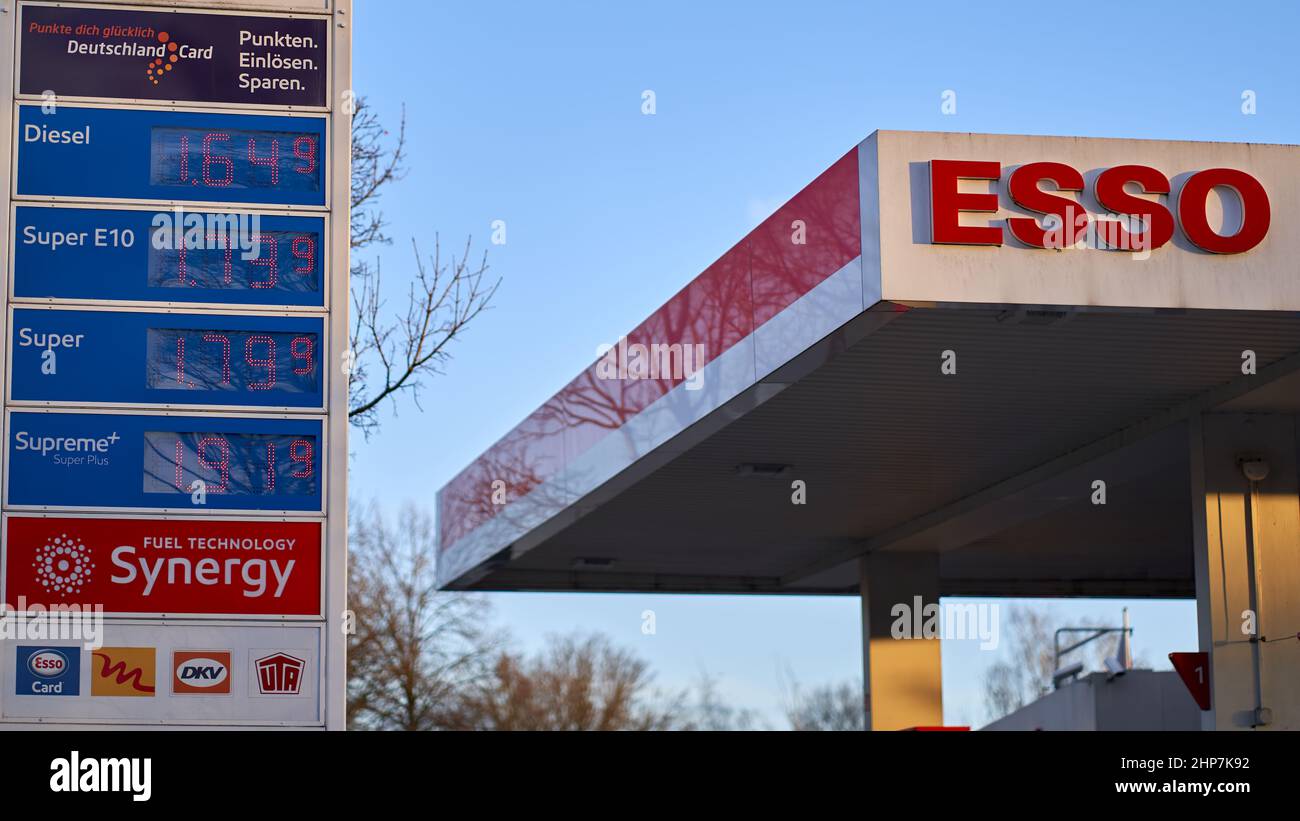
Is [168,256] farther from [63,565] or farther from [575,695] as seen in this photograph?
[575,695]

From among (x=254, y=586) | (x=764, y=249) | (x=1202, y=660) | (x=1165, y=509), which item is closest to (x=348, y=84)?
(x=254, y=586)

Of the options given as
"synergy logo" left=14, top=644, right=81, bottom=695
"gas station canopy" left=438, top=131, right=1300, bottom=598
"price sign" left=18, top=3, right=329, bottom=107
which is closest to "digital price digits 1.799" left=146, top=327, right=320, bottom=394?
"price sign" left=18, top=3, right=329, bottom=107

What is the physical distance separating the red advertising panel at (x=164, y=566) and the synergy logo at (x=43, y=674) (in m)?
0.30

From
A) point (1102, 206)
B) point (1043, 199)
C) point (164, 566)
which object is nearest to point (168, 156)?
point (164, 566)

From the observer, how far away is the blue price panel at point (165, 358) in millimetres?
10250

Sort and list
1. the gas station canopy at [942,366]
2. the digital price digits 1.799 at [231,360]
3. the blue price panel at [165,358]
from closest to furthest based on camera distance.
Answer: the blue price panel at [165,358] < the digital price digits 1.799 at [231,360] < the gas station canopy at [942,366]

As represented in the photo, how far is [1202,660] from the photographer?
1606cm

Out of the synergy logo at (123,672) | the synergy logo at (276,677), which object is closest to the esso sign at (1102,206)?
the synergy logo at (276,677)

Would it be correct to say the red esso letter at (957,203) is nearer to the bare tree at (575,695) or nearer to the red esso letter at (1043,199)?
the red esso letter at (1043,199)

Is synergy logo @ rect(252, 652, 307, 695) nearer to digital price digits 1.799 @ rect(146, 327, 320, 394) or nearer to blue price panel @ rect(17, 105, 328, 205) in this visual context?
digital price digits 1.799 @ rect(146, 327, 320, 394)

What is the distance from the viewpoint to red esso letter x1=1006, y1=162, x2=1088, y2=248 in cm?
1338

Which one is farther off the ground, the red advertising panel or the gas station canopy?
the gas station canopy

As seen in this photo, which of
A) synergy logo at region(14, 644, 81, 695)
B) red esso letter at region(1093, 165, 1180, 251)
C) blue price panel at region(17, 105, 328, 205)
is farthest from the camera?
red esso letter at region(1093, 165, 1180, 251)

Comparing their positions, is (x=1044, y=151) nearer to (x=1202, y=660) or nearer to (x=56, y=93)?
(x=1202, y=660)
